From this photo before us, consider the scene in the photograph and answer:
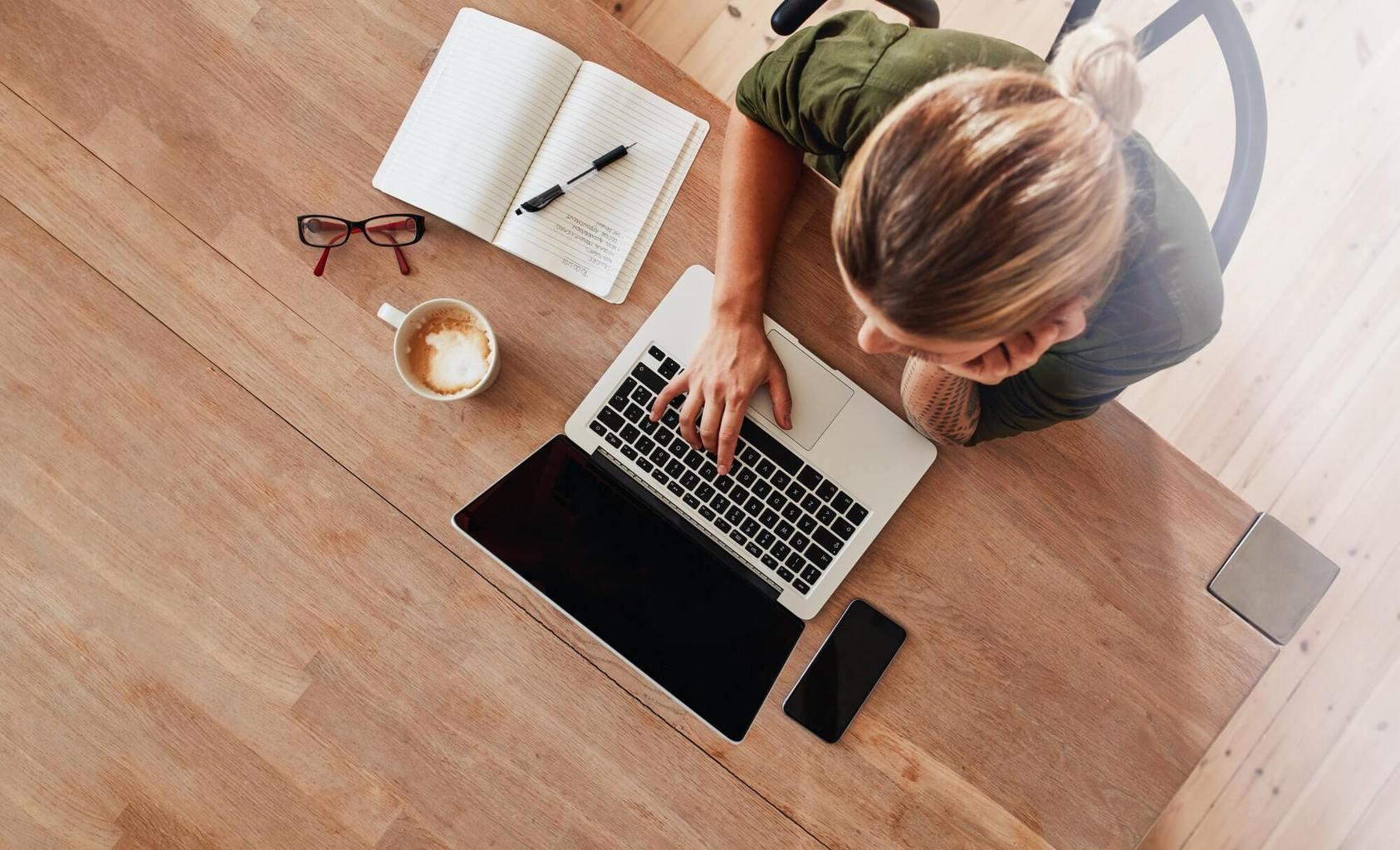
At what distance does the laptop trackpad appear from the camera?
96cm

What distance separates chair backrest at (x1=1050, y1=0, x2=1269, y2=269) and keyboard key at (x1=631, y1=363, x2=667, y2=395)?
1.91 feet

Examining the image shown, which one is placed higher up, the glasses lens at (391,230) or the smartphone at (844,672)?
the glasses lens at (391,230)

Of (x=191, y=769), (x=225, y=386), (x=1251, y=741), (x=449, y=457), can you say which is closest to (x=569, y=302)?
(x=449, y=457)

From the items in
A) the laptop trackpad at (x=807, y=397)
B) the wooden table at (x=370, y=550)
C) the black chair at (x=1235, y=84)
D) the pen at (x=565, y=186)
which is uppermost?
the black chair at (x=1235, y=84)

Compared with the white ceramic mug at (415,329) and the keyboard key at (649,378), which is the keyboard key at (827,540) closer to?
the keyboard key at (649,378)

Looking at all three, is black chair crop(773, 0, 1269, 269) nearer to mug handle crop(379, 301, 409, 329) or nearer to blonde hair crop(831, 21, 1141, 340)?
blonde hair crop(831, 21, 1141, 340)

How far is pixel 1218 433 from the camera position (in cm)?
169

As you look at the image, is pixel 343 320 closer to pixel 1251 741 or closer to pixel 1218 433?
pixel 1218 433

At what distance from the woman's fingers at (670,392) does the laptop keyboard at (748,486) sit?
0.6 inches

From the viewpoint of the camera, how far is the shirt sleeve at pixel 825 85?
2.68 feet

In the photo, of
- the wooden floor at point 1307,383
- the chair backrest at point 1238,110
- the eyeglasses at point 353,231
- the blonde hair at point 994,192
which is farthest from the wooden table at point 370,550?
the wooden floor at point 1307,383

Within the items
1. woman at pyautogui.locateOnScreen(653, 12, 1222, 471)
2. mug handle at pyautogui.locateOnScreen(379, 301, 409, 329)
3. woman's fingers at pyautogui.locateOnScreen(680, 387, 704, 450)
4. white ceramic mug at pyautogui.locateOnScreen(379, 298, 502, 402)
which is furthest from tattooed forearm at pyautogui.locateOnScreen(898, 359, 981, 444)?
mug handle at pyautogui.locateOnScreen(379, 301, 409, 329)

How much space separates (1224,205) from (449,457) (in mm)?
882

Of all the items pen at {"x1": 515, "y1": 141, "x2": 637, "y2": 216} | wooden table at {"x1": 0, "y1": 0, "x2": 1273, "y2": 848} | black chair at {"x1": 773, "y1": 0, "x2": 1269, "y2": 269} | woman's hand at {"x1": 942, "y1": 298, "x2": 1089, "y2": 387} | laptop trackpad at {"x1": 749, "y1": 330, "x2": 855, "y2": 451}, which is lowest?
wooden table at {"x1": 0, "y1": 0, "x2": 1273, "y2": 848}
